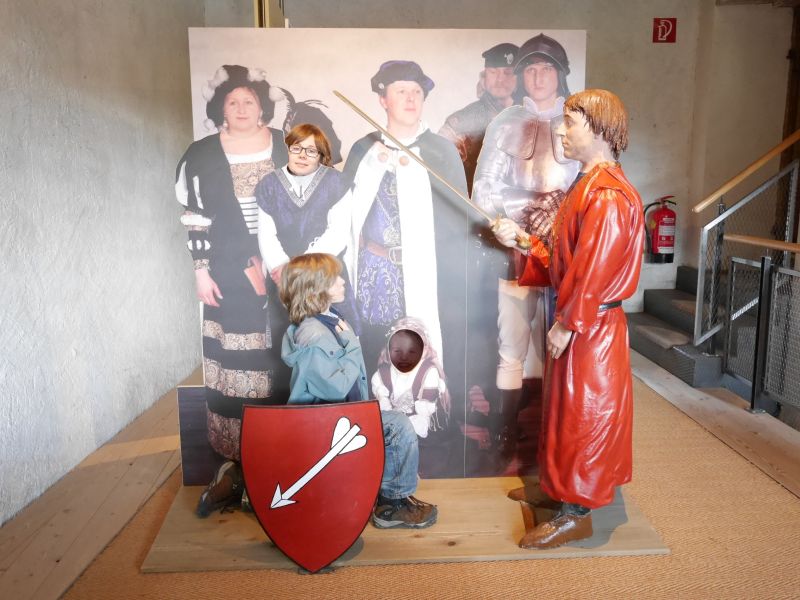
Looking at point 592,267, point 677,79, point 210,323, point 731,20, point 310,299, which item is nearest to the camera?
point 592,267

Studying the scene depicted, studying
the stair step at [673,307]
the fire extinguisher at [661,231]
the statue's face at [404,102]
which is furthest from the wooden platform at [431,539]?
the fire extinguisher at [661,231]

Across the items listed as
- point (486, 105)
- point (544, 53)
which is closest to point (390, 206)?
point (486, 105)

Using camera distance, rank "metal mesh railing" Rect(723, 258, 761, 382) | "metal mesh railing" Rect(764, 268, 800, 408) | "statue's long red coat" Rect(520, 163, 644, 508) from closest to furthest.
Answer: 1. "statue's long red coat" Rect(520, 163, 644, 508)
2. "metal mesh railing" Rect(764, 268, 800, 408)
3. "metal mesh railing" Rect(723, 258, 761, 382)

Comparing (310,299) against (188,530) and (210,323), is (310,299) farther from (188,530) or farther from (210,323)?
(188,530)

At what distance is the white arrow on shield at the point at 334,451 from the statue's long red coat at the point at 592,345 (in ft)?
2.10

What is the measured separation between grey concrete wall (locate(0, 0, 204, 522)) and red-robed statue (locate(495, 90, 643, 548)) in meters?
1.96

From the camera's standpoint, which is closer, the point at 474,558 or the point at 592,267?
the point at 592,267

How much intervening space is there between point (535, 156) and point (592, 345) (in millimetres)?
791

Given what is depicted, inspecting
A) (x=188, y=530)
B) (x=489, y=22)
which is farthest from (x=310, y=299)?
(x=489, y=22)

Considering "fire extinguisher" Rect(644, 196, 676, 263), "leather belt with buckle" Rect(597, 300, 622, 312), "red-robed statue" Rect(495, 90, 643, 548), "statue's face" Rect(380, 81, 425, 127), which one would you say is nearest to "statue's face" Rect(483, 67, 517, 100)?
"statue's face" Rect(380, 81, 425, 127)

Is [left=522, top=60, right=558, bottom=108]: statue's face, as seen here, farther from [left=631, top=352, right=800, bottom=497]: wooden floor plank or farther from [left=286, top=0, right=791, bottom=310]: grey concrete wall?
[left=286, top=0, right=791, bottom=310]: grey concrete wall

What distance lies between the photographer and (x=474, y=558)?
2.22 m

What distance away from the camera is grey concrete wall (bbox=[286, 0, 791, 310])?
513 centimetres

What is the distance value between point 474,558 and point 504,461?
1.96 feet
